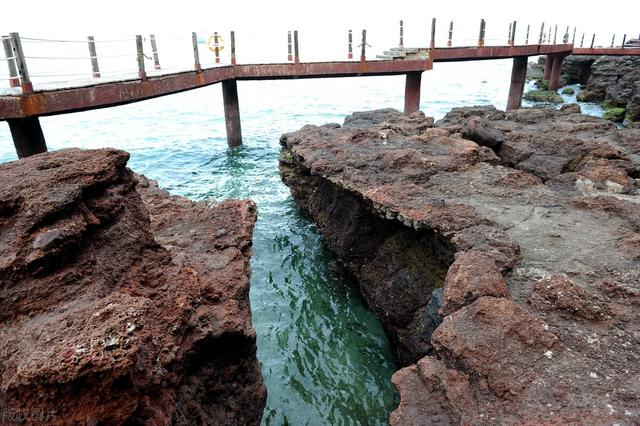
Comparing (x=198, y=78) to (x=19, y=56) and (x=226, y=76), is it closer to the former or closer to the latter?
(x=226, y=76)

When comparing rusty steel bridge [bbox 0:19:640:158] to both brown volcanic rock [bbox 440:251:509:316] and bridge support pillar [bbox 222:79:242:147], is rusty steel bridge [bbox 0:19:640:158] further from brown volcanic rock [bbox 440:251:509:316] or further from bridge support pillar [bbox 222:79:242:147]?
brown volcanic rock [bbox 440:251:509:316]

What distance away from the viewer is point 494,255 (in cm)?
584

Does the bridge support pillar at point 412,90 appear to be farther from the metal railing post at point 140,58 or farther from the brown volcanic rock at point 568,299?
the brown volcanic rock at point 568,299

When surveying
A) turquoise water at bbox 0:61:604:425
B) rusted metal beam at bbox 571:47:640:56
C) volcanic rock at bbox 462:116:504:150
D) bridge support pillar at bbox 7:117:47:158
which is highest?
rusted metal beam at bbox 571:47:640:56

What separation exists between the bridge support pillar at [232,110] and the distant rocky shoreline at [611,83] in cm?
1695

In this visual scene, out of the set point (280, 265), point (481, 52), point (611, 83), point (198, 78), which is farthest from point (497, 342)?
point (611, 83)

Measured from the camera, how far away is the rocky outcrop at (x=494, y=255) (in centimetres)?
403

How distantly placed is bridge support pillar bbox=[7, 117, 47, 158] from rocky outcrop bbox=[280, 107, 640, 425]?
19.2 feet

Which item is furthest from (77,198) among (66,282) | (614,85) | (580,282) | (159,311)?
(614,85)

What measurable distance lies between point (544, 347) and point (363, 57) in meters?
15.2

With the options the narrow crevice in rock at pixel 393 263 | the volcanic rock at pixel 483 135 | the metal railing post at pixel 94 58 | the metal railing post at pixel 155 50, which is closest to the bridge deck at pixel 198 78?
the metal railing post at pixel 94 58

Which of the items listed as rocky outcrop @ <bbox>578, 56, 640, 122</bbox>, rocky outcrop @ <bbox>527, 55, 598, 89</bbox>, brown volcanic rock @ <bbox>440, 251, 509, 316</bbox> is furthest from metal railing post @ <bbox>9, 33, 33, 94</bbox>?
rocky outcrop @ <bbox>527, 55, 598, 89</bbox>

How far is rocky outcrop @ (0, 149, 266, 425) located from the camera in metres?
2.98

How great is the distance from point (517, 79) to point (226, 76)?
17.8 m
